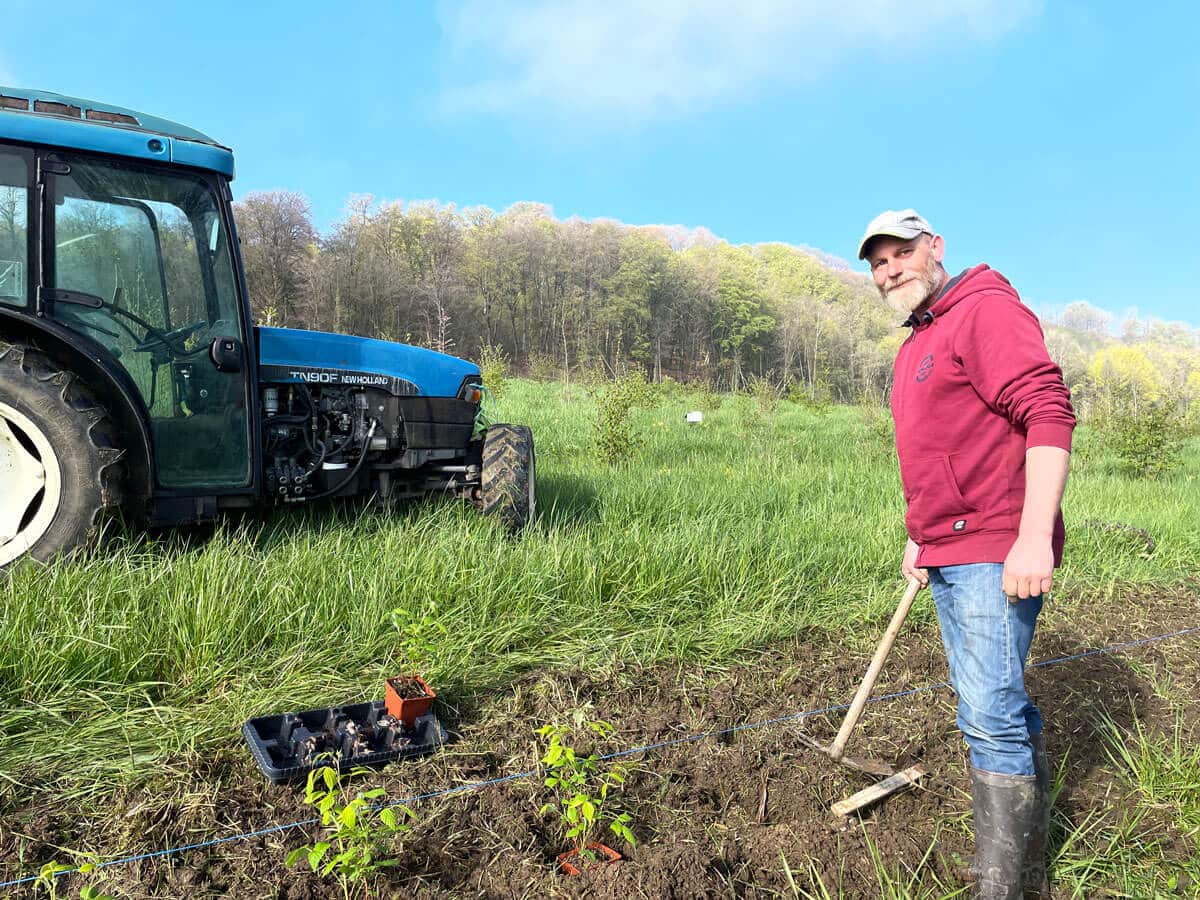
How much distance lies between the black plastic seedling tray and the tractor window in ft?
8.23

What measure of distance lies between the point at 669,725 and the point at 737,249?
85.7m

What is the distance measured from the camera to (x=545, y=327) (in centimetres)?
3966

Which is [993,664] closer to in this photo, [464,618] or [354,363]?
[464,618]

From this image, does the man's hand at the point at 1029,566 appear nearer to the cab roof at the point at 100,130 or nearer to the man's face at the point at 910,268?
the man's face at the point at 910,268

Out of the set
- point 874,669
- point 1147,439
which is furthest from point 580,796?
point 1147,439

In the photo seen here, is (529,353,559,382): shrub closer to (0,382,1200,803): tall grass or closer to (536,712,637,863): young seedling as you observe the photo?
(0,382,1200,803): tall grass

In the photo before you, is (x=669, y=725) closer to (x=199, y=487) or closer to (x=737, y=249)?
(x=199, y=487)

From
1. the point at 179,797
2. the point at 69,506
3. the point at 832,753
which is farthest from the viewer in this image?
the point at 69,506

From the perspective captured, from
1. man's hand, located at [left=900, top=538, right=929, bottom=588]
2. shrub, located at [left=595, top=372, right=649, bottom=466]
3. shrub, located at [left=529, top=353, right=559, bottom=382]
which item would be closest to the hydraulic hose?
man's hand, located at [left=900, top=538, right=929, bottom=588]

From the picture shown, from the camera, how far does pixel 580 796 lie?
2184 millimetres

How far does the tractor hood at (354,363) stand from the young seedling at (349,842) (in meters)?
3.02

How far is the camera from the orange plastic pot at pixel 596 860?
2209 mm

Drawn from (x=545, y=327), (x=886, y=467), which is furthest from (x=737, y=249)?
(x=886, y=467)

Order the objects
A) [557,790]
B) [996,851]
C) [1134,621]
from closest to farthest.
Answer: [996,851]
[557,790]
[1134,621]
